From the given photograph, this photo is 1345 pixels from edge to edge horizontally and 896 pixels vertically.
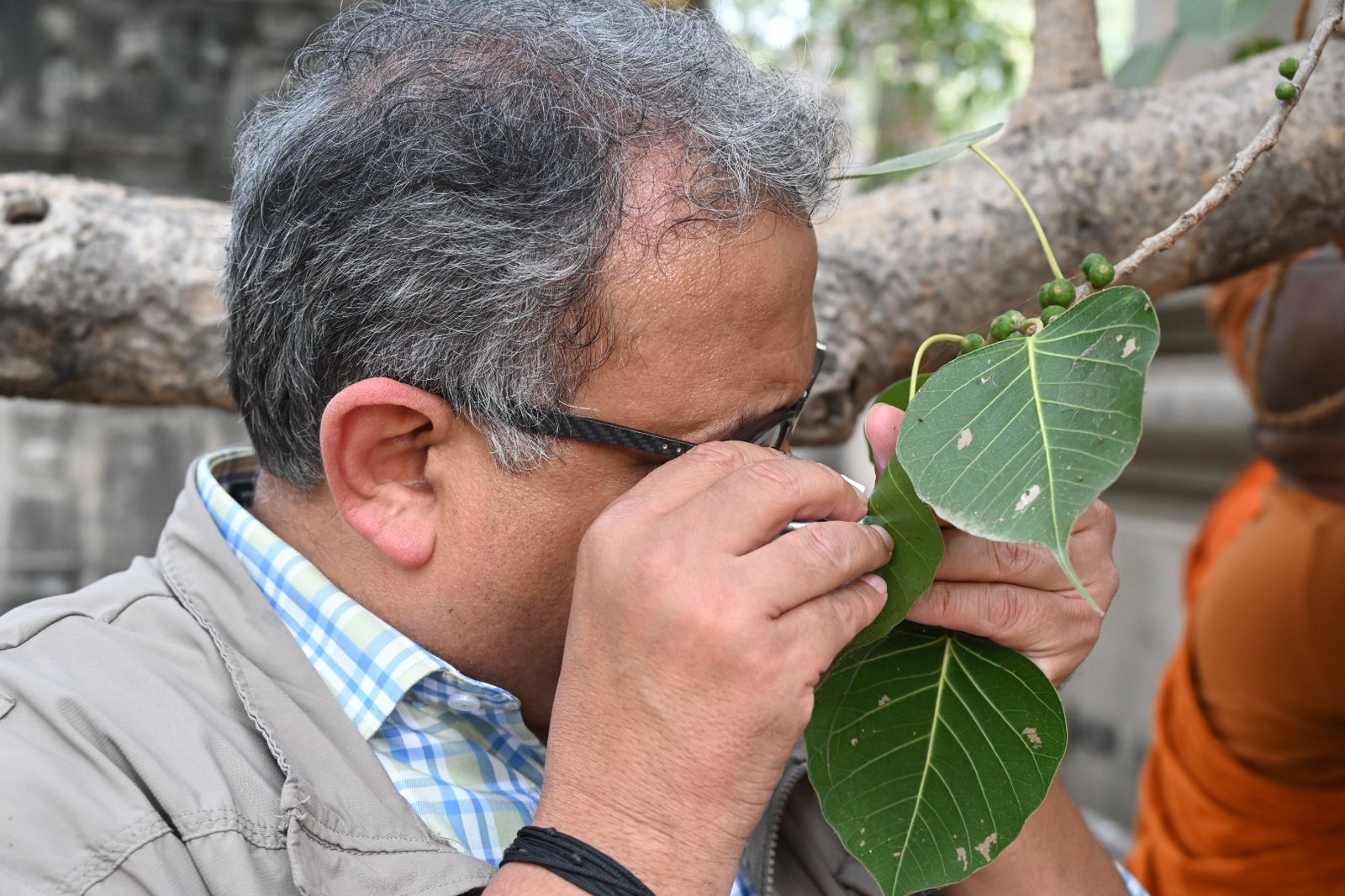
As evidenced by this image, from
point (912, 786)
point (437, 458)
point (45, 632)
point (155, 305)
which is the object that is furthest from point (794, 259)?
point (155, 305)

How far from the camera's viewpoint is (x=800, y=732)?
1.13m

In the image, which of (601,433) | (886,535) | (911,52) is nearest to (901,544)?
(886,535)

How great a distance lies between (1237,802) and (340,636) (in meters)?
2.56

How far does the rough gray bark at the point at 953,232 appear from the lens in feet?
6.59

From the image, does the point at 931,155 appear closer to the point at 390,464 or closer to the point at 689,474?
the point at 689,474

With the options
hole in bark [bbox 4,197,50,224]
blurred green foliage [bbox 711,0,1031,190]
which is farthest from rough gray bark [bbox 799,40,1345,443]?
blurred green foliage [bbox 711,0,1031,190]

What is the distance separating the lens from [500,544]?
4.46 feet

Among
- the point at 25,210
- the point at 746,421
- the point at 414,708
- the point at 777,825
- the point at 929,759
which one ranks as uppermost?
the point at 746,421

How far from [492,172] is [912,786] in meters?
0.82

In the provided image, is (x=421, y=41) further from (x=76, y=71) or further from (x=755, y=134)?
(x=76, y=71)

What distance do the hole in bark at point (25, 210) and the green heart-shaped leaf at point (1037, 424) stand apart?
165 centimetres

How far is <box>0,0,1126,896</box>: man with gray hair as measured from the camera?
1.11m

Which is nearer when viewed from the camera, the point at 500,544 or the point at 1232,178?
the point at 1232,178

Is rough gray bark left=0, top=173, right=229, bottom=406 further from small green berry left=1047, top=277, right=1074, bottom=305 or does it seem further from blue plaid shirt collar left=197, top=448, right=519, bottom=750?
small green berry left=1047, top=277, right=1074, bottom=305
